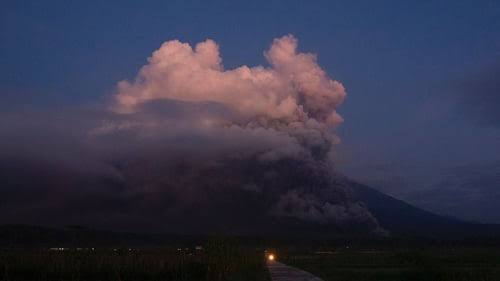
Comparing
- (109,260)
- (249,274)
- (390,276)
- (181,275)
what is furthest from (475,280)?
(109,260)

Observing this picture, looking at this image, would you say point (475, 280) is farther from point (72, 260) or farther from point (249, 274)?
point (72, 260)

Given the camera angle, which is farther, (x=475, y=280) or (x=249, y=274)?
(x=249, y=274)

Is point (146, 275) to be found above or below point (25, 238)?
below

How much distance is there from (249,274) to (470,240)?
146008 millimetres

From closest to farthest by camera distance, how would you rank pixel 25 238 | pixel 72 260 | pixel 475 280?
pixel 475 280, pixel 72 260, pixel 25 238

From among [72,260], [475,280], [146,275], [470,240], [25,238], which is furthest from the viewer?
[25,238]

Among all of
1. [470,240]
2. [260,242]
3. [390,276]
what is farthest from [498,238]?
[390,276]

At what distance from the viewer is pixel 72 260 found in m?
53.7

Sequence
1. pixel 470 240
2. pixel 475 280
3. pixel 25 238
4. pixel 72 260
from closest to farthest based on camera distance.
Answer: pixel 475 280, pixel 72 260, pixel 470 240, pixel 25 238

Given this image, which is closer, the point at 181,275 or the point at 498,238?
the point at 181,275

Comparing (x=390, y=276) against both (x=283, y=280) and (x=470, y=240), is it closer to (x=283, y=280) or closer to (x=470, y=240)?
(x=283, y=280)

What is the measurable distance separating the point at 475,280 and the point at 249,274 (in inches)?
620

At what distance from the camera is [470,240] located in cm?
18412

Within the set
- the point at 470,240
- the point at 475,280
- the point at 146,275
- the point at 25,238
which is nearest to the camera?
the point at 475,280
